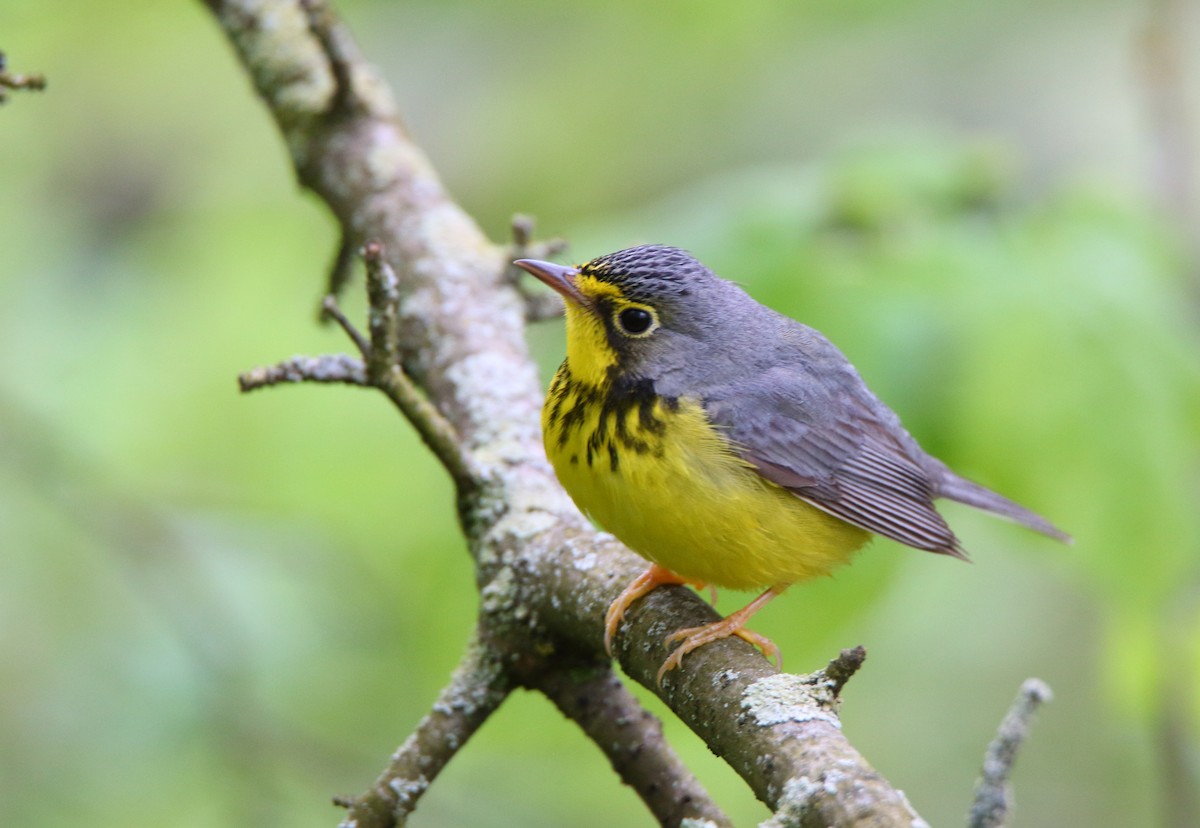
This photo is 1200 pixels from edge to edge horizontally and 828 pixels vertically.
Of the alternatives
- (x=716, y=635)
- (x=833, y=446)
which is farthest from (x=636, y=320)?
(x=716, y=635)

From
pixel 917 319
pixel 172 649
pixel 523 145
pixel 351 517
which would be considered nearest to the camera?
pixel 917 319

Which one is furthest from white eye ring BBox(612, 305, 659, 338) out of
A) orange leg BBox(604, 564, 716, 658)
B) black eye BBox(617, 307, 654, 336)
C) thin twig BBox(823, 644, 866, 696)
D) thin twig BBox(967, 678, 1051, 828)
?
thin twig BBox(967, 678, 1051, 828)

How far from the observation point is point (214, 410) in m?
5.74

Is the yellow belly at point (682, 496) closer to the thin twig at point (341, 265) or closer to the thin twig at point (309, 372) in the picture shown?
the thin twig at point (309, 372)

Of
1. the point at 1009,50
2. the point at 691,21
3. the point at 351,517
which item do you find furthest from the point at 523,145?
the point at 1009,50

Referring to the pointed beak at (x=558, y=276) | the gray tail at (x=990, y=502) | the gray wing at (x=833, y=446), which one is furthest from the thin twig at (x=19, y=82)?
the gray tail at (x=990, y=502)

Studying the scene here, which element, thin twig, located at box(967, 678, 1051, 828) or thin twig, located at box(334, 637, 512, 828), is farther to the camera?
thin twig, located at box(334, 637, 512, 828)

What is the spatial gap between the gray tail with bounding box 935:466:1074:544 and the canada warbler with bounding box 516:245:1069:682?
0.5 inches

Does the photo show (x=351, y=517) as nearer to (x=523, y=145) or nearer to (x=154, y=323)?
(x=154, y=323)

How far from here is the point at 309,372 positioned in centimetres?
330

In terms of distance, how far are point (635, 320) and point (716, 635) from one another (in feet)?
4.29

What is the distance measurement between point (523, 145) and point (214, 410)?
2.89 metres

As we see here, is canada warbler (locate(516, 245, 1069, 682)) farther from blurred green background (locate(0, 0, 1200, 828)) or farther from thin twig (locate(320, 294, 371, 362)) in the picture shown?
thin twig (locate(320, 294, 371, 362))

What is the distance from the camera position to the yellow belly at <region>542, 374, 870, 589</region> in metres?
3.68
